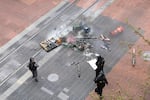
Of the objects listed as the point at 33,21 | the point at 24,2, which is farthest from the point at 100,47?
the point at 24,2

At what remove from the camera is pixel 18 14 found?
74.9 feet

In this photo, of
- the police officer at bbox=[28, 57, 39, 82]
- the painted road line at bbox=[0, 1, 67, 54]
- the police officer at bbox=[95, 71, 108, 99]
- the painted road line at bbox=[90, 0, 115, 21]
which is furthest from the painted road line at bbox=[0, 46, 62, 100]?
the police officer at bbox=[95, 71, 108, 99]

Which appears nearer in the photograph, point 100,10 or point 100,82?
point 100,82

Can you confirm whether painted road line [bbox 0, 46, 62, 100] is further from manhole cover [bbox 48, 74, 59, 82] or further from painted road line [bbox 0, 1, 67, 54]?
painted road line [bbox 0, 1, 67, 54]

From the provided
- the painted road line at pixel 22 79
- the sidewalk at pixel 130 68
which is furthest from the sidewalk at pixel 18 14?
the sidewalk at pixel 130 68

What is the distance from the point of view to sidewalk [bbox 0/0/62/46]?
71.2 feet

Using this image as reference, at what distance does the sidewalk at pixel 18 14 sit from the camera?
71.2 feet

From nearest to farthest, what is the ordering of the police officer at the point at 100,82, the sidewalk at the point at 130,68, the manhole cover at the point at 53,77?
the police officer at the point at 100,82 → the sidewalk at the point at 130,68 → the manhole cover at the point at 53,77

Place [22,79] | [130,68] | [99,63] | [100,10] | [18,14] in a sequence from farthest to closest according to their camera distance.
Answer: [100,10]
[18,14]
[130,68]
[22,79]
[99,63]

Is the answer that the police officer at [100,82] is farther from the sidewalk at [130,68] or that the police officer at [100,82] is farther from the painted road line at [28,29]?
the painted road line at [28,29]

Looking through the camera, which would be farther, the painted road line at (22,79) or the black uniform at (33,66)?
the painted road line at (22,79)

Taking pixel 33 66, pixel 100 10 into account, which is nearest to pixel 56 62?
pixel 33 66

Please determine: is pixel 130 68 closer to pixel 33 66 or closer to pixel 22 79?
pixel 33 66

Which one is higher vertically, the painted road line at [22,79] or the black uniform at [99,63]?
the painted road line at [22,79]
